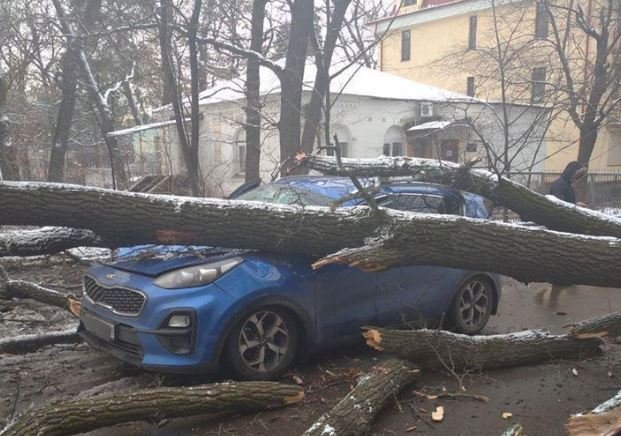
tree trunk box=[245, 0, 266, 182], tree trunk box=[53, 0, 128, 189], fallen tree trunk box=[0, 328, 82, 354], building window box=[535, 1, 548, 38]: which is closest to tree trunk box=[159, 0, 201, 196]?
tree trunk box=[245, 0, 266, 182]

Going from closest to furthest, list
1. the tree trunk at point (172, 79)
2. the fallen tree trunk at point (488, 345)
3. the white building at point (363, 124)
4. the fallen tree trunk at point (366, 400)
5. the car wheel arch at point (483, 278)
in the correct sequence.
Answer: the fallen tree trunk at point (366, 400), the fallen tree trunk at point (488, 345), the car wheel arch at point (483, 278), the tree trunk at point (172, 79), the white building at point (363, 124)

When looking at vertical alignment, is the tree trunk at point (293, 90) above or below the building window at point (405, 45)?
below

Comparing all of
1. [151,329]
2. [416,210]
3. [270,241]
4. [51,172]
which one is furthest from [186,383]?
[51,172]

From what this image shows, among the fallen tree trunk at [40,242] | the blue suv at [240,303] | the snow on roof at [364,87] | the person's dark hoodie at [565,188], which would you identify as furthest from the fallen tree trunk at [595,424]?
the snow on roof at [364,87]

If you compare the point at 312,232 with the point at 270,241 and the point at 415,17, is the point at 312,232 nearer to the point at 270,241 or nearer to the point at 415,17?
the point at 270,241

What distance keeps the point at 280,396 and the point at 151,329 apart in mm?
984

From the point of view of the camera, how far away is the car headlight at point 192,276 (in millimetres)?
4000

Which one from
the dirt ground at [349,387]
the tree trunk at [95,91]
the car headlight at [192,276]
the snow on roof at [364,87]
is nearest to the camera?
the dirt ground at [349,387]

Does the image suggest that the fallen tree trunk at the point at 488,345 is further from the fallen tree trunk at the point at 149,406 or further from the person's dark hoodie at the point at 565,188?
the person's dark hoodie at the point at 565,188

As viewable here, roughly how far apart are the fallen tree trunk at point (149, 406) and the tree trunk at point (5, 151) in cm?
1065

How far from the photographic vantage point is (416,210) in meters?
5.40

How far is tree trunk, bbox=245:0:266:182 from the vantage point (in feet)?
41.7

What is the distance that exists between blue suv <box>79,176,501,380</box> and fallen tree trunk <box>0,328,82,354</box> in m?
0.80

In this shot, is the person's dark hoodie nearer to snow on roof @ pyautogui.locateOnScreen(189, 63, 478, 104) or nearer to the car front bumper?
the car front bumper
